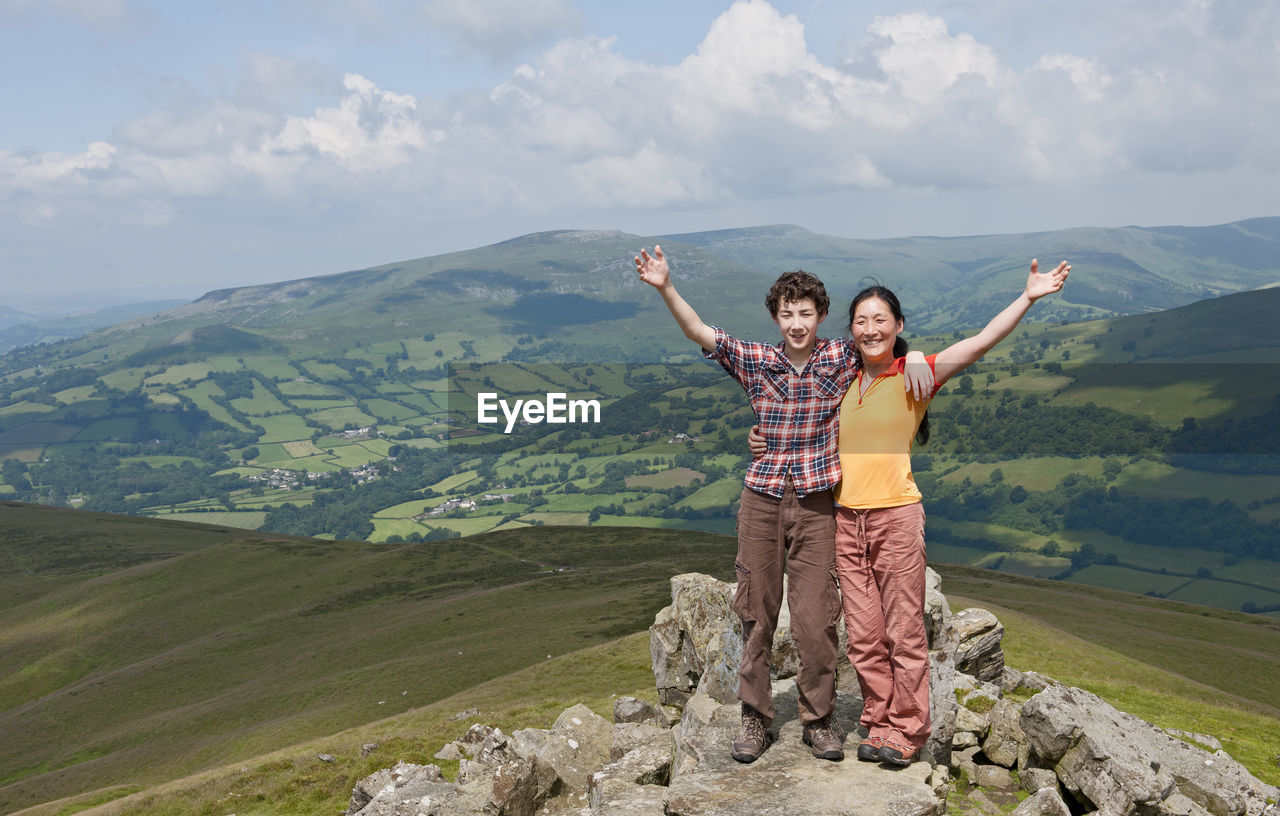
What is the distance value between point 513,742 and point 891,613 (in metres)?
17.2

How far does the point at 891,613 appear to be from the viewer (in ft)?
41.6

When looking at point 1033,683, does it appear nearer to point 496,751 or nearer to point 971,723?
point 971,723

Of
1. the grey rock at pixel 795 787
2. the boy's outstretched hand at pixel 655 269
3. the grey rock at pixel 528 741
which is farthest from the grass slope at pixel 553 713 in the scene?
the boy's outstretched hand at pixel 655 269

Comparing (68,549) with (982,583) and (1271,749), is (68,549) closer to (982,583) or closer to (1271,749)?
(982,583)

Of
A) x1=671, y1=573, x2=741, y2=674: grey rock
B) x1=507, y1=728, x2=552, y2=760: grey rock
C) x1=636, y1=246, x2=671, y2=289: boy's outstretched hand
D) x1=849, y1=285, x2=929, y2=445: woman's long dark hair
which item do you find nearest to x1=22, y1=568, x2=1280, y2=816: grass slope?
x1=507, y1=728, x2=552, y2=760: grey rock

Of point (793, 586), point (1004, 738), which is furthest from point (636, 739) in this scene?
point (1004, 738)

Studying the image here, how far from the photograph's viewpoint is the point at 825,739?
13.1 m

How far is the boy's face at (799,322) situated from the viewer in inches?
483

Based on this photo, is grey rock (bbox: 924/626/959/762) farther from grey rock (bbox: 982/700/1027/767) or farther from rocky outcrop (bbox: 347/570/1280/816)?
grey rock (bbox: 982/700/1027/767)

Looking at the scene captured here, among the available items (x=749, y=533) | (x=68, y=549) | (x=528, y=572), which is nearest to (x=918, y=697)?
(x=749, y=533)

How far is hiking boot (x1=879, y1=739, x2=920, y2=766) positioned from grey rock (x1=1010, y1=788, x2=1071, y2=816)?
13.5ft

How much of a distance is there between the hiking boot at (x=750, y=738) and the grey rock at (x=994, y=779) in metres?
7.03

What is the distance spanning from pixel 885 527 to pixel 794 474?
1667 millimetres

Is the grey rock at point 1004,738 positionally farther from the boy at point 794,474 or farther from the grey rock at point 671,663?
the grey rock at point 671,663
